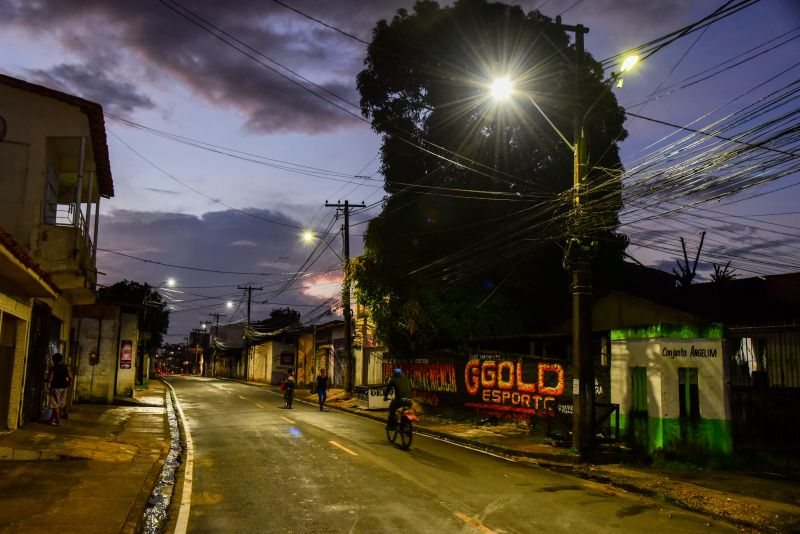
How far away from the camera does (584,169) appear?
14.3m

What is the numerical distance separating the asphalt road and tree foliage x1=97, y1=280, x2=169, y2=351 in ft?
127

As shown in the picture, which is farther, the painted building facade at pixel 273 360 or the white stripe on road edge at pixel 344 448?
the painted building facade at pixel 273 360

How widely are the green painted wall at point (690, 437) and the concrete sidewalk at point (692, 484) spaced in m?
0.53

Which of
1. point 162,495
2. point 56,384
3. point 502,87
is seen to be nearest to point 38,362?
point 56,384

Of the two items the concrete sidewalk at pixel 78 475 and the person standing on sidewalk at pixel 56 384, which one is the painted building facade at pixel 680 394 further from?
the person standing on sidewalk at pixel 56 384

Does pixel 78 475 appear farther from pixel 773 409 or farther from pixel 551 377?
pixel 773 409

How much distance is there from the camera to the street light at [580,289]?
1344 cm

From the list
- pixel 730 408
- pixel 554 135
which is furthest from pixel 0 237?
pixel 554 135

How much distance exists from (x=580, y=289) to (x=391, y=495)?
23.3 feet

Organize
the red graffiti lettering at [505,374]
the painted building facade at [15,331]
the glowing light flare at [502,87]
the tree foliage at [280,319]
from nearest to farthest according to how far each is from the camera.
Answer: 1. the painted building facade at [15,331]
2. the glowing light flare at [502,87]
3. the red graffiti lettering at [505,374]
4. the tree foliage at [280,319]

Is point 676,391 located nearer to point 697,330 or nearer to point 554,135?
point 697,330

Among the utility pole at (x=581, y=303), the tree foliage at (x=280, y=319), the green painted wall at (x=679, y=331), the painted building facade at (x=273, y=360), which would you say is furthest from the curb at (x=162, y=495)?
the tree foliage at (x=280, y=319)

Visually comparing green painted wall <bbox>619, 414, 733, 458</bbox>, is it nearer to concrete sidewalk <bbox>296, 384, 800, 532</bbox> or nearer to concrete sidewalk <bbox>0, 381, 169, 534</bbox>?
concrete sidewalk <bbox>296, 384, 800, 532</bbox>

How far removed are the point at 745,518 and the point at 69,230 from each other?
15.6 meters
